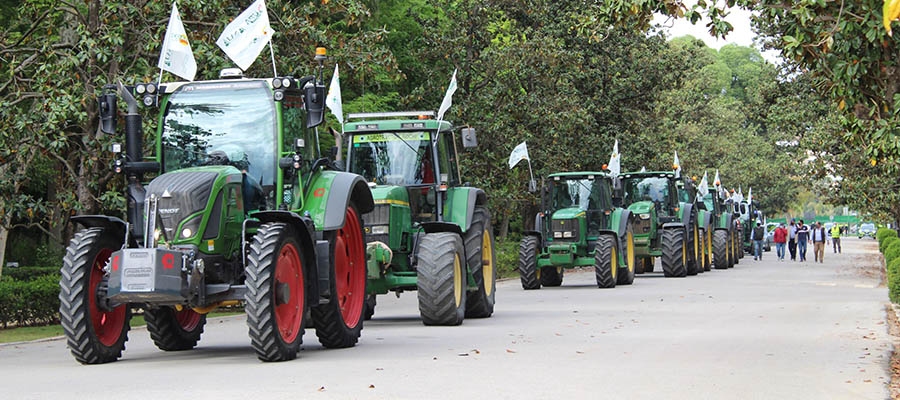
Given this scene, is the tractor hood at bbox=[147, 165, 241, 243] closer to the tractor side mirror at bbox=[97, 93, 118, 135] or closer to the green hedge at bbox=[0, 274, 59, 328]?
the tractor side mirror at bbox=[97, 93, 118, 135]

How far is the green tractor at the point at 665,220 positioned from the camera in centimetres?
3278

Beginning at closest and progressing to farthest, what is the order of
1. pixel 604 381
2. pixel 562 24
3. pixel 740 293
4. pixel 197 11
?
pixel 604 381 → pixel 197 11 → pixel 740 293 → pixel 562 24

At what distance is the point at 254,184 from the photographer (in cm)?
1227

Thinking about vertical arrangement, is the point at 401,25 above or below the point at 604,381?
above

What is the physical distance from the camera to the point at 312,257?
480 inches

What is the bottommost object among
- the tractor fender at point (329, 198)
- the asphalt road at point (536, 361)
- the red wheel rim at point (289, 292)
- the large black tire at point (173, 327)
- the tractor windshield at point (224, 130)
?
the asphalt road at point (536, 361)

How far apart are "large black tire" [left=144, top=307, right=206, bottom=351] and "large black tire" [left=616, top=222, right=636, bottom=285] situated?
52.4 feet

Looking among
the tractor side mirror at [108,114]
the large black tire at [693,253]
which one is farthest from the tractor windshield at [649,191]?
the tractor side mirror at [108,114]

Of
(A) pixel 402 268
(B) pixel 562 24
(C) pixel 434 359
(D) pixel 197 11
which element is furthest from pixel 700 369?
(B) pixel 562 24

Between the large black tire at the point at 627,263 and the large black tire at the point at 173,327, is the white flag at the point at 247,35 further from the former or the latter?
the large black tire at the point at 627,263

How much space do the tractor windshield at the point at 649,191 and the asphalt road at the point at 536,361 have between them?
1398 centimetres

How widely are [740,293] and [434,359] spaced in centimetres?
1416

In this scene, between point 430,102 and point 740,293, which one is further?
point 430,102

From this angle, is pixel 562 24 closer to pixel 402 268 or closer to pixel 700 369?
pixel 402 268
